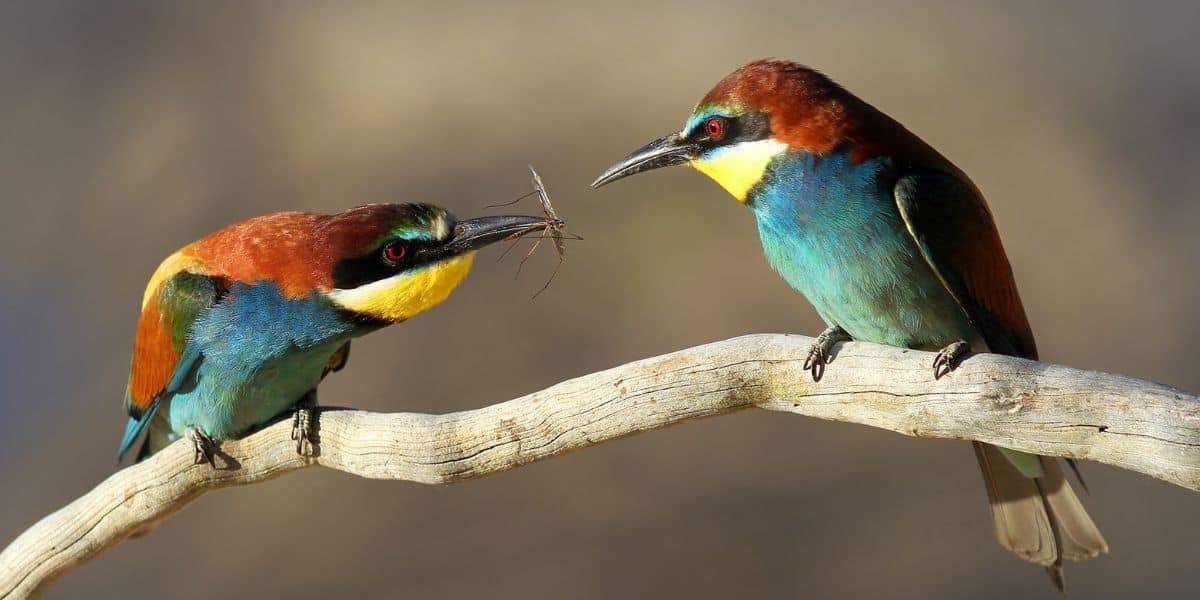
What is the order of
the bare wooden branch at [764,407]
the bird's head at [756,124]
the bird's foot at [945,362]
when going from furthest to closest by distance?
the bird's head at [756,124] → the bird's foot at [945,362] → the bare wooden branch at [764,407]

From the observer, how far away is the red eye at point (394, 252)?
1644 mm

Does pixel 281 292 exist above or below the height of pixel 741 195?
above

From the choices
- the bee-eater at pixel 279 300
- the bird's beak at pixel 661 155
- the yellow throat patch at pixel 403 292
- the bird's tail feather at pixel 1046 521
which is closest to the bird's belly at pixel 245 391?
the bee-eater at pixel 279 300

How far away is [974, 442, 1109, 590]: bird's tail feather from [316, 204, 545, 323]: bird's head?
2.85 feet

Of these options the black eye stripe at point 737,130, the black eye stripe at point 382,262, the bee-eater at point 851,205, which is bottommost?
the bee-eater at point 851,205

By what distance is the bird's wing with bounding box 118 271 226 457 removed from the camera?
1.82 metres

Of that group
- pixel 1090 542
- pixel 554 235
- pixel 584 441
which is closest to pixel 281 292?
pixel 554 235

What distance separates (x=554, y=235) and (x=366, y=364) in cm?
244

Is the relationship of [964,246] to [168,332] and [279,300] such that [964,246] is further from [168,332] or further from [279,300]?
[168,332]

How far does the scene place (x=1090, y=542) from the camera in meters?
1.73

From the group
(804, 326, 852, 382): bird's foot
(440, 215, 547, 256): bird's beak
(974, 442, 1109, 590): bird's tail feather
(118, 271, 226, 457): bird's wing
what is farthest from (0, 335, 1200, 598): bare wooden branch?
(974, 442, 1109, 590): bird's tail feather

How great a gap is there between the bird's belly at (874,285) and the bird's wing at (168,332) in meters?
0.91

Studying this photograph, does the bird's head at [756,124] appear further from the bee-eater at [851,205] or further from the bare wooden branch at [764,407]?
the bare wooden branch at [764,407]

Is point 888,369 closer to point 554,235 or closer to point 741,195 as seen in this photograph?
point 741,195
